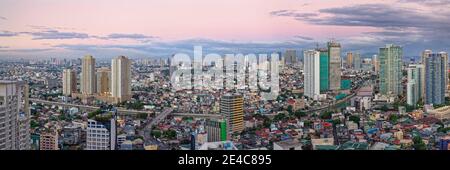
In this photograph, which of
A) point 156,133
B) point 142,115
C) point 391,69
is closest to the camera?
point 156,133

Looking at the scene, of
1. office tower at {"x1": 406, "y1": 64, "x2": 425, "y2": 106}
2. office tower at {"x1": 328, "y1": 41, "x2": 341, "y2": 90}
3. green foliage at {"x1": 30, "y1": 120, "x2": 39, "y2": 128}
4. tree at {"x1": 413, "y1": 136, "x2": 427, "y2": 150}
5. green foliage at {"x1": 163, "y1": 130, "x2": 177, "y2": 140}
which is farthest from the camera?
office tower at {"x1": 328, "y1": 41, "x2": 341, "y2": 90}

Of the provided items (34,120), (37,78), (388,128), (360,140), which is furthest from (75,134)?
(388,128)

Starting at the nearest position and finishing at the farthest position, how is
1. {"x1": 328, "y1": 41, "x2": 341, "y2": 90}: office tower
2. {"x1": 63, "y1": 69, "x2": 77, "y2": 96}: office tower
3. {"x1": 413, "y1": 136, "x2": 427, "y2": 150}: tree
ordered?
{"x1": 413, "y1": 136, "x2": 427, "y2": 150}: tree
{"x1": 63, "y1": 69, "x2": 77, "y2": 96}: office tower
{"x1": 328, "y1": 41, "x2": 341, "y2": 90}: office tower

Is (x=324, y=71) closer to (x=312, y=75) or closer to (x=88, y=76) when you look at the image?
(x=312, y=75)

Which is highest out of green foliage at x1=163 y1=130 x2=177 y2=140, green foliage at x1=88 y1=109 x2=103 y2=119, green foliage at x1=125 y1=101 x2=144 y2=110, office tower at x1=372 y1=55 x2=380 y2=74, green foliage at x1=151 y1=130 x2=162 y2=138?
office tower at x1=372 y1=55 x2=380 y2=74

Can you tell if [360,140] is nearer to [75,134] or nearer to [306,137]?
[306,137]

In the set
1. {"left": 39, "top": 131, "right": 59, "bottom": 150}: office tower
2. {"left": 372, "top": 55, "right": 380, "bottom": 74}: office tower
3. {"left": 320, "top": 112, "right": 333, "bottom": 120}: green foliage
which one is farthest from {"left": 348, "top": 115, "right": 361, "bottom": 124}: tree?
{"left": 39, "top": 131, "right": 59, "bottom": 150}: office tower

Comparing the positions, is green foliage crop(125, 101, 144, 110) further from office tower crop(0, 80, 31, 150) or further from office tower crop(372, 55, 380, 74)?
office tower crop(372, 55, 380, 74)

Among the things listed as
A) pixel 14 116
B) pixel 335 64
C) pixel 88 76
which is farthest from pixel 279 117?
pixel 14 116
